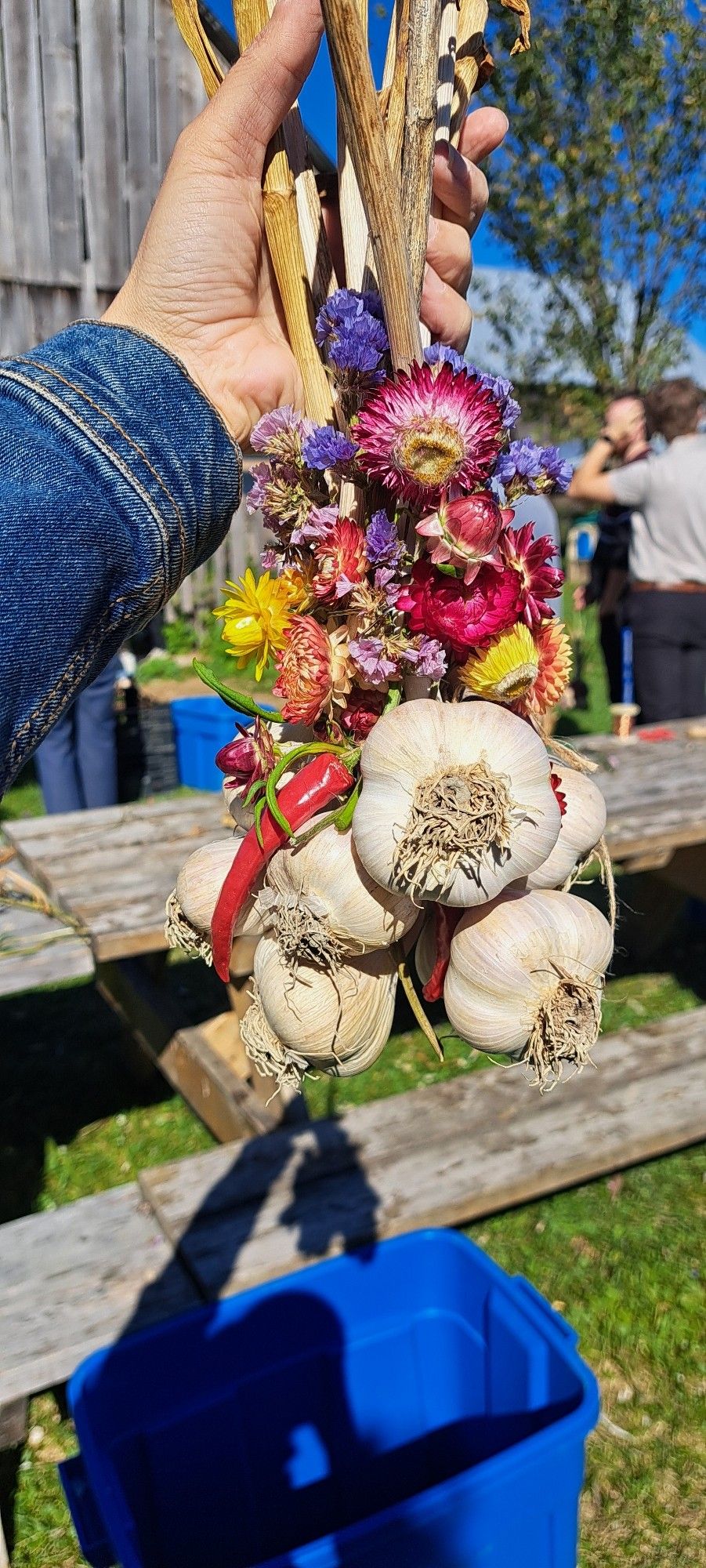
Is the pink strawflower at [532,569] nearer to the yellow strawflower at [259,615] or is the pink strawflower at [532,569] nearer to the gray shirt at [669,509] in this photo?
the yellow strawflower at [259,615]

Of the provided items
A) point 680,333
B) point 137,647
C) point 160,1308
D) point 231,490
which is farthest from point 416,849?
point 680,333

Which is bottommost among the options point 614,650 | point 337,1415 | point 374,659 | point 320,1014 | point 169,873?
point 337,1415

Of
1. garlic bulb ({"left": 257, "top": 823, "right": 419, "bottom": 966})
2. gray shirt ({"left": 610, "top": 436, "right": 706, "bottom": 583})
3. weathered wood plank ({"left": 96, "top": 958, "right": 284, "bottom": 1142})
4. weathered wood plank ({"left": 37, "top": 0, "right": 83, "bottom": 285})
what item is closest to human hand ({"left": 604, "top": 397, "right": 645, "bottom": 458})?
gray shirt ({"left": 610, "top": 436, "right": 706, "bottom": 583})

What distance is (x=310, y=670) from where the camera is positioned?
98 cm

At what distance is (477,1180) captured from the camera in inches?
96.4

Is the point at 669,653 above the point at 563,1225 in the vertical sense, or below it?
above

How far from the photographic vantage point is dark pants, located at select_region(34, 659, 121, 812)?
5.43m

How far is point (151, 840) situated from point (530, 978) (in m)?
2.56

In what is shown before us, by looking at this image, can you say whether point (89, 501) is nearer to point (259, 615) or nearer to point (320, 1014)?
point (259, 615)

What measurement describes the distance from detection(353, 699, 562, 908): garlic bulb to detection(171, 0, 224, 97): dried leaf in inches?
27.3

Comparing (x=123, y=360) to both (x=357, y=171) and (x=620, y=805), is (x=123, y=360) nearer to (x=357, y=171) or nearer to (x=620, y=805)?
(x=357, y=171)

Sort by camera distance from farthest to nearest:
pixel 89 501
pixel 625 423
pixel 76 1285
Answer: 1. pixel 625 423
2. pixel 76 1285
3. pixel 89 501

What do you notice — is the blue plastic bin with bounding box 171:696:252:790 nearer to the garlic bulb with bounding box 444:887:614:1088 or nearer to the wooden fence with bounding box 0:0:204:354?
the wooden fence with bounding box 0:0:204:354

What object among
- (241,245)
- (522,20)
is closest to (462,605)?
(241,245)
